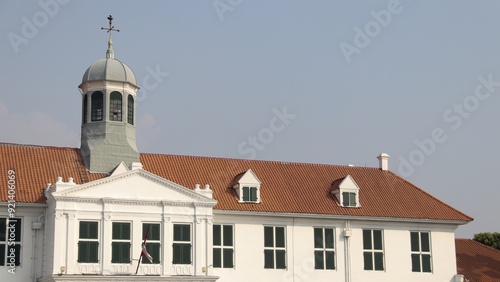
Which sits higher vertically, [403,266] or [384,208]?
[384,208]

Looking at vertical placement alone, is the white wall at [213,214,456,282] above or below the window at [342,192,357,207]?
below

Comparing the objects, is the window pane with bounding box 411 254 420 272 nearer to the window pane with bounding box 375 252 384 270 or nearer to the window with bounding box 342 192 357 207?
the window pane with bounding box 375 252 384 270

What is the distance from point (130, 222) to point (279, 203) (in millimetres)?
8079

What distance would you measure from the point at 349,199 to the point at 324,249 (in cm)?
302

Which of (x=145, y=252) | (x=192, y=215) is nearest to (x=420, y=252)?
(x=192, y=215)

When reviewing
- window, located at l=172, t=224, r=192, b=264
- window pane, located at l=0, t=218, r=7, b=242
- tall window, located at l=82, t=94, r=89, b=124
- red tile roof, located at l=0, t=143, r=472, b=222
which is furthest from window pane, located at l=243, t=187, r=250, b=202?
window pane, located at l=0, t=218, r=7, b=242

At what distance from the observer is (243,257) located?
40750 mm

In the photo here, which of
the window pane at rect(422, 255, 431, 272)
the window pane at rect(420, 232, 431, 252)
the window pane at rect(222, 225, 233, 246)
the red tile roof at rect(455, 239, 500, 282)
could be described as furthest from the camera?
the red tile roof at rect(455, 239, 500, 282)

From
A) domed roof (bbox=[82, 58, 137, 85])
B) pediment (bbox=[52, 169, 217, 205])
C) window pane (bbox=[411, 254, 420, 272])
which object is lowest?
window pane (bbox=[411, 254, 420, 272])

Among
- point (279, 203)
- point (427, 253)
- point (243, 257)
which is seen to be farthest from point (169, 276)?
point (427, 253)

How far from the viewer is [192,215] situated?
38.5 m

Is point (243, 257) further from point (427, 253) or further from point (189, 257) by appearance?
point (427, 253)

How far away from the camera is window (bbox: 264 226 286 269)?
135 ft

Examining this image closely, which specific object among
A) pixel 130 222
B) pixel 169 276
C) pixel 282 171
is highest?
pixel 282 171
